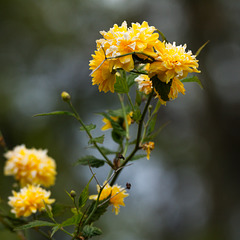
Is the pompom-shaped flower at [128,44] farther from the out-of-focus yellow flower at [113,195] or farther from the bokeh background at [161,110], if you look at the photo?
the bokeh background at [161,110]

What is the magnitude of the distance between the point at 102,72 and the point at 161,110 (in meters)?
4.02

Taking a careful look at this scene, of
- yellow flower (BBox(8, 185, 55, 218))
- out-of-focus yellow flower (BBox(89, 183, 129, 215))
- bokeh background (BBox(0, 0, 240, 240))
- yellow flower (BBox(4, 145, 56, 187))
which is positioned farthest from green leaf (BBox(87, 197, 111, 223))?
bokeh background (BBox(0, 0, 240, 240))

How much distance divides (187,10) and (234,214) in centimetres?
257

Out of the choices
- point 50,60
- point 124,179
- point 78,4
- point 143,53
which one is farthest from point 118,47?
point 78,4

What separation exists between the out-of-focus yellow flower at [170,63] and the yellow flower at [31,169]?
1.52 feet

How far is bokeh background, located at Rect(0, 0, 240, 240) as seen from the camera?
4.19 m

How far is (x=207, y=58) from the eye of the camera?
439 centimetres

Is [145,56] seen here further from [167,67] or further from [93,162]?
[93,162]

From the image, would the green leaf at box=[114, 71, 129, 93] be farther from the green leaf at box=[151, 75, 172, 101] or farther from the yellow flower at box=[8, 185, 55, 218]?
the yellow flower at box=[8, 185, 55, 218]

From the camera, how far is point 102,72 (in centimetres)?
50

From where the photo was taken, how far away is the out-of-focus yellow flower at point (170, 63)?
48 cm

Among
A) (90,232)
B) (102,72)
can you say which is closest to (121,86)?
(102,72)

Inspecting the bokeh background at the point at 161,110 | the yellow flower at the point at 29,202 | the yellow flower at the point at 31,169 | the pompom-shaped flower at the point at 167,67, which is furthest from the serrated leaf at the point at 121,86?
the bokeh background at the point at 161,110

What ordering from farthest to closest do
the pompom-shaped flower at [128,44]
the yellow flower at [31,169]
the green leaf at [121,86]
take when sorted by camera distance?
the yellow flower at [31,169]
the green leaf at [121,86]
the pompom-shaped flower at [128,44]
